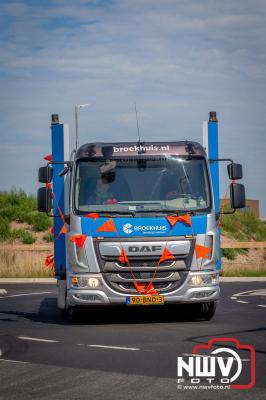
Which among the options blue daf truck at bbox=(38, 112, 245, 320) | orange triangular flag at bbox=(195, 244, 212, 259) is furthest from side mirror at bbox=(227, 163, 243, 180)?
orange triangular flag at bbox=(195, 244, 212, 259)

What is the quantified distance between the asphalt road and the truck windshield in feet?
6.57

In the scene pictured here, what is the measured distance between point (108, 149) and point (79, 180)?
75cm

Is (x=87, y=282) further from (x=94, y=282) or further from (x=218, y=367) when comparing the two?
(x=218, y=367)

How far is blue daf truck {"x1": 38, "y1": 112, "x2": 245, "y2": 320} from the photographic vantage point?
16.0 metres

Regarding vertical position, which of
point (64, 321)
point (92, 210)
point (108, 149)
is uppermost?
point (108, 149)

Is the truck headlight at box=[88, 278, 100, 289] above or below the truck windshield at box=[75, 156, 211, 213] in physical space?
below

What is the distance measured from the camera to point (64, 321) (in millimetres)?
17547

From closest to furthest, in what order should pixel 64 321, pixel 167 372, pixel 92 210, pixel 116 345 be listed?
pixel 167 372
pixel 116 345
pixel 92 210
pixel 64 321

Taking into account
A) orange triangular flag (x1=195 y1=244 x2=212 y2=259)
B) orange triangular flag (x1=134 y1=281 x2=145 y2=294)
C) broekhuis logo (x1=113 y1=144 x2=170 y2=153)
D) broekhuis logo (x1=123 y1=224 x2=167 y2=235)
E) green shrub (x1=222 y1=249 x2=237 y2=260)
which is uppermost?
broekhuis logo (x1=113 y1=144 x2=170 y2=153)

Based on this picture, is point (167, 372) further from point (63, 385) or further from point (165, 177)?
point (165, 177)

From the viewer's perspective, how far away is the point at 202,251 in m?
16.2

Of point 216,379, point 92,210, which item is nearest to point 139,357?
point 216,379

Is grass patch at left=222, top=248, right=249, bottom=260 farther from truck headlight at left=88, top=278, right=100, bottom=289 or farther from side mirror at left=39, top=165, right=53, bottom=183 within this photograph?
truck headlight at left=88, top=278, right=100, bottom=289

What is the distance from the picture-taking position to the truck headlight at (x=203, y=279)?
16188 millimetres
